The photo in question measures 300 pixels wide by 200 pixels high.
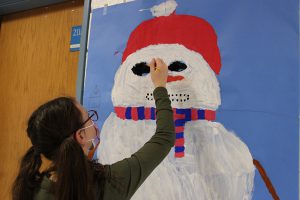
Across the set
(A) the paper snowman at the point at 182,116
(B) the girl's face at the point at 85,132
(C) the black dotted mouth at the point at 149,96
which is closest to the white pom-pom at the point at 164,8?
(A) the paper snowman at the point at 182,116

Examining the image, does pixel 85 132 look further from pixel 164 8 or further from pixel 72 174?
pixel 164 8

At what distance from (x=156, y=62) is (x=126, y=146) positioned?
298mm

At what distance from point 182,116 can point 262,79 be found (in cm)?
25

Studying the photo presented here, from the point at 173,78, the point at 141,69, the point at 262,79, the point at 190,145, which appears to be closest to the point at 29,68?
the point at 141,69

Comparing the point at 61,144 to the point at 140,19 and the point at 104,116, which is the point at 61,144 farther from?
the point at 140,19

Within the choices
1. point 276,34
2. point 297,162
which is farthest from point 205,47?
point 297,162

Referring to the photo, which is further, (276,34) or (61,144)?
(276,34)

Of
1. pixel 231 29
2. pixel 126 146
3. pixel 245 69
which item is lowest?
pixel 126 146

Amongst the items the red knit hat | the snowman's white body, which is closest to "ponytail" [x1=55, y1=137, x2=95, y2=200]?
the snowman's white body

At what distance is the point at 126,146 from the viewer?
108 centimetres

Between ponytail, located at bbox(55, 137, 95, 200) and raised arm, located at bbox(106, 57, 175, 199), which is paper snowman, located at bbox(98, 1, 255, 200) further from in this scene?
ponytail, located at bbox(55, 137, 95, 200)

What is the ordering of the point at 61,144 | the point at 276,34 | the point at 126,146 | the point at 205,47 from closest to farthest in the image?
the point at 61,144 → the point at 276,34 → the point at 205,47 → the point at 126,146

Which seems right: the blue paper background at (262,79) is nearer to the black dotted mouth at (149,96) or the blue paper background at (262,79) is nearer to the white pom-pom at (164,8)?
the white pom-pom at (164,8)

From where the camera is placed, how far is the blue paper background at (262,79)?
82 cm
